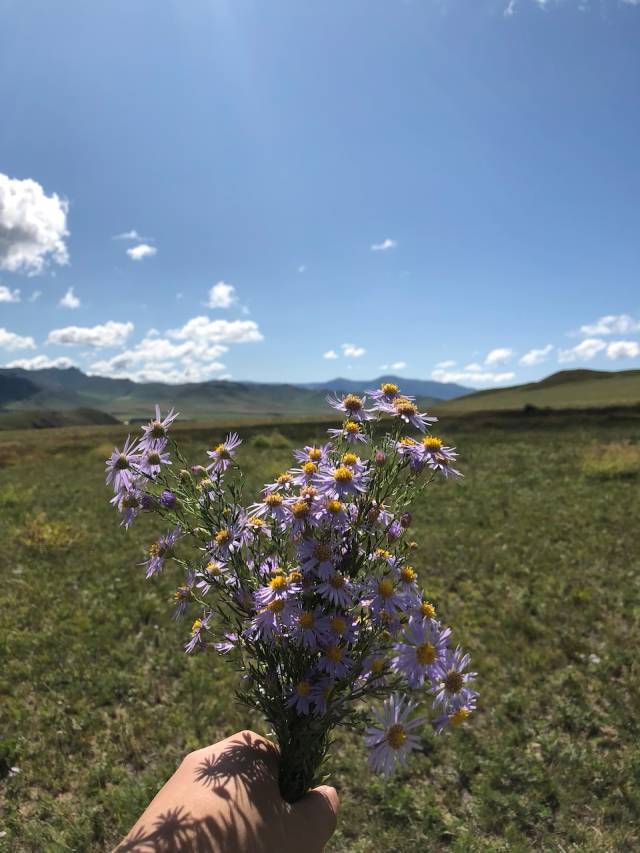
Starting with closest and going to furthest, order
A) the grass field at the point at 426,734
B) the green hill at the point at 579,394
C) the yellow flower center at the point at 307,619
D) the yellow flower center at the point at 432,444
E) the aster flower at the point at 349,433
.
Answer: the yellow flower center at the point at 307,619 → the yellow flower center at the point at 432,444 → the aster flower at the point at 349,433 → the grass field at the point at 426,734 → the green hill at the point at 579,394

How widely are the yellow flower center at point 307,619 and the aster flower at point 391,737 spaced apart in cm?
52

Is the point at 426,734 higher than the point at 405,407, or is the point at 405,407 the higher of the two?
the point at 405,407

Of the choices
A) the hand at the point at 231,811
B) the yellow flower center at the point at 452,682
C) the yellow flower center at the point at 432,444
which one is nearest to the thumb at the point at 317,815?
the hand at the point at 231,811

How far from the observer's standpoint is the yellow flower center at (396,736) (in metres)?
1.99

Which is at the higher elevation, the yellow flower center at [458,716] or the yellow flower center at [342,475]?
the yellow flower center at [342,475]

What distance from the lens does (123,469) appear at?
2.21 metres

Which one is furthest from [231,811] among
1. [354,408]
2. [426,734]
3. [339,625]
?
[426,734]

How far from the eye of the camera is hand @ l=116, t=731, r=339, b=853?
162 centimetres

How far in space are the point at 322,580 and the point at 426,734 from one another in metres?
5.28

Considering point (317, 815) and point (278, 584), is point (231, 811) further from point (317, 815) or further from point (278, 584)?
point (278, 584)

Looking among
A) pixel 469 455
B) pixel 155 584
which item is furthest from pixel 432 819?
Result: pixel 469 455

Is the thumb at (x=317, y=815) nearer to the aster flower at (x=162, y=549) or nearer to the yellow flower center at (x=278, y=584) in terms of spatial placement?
the yellow flower center at (x=278, y=584)

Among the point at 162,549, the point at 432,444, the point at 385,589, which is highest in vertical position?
the point at 432,444

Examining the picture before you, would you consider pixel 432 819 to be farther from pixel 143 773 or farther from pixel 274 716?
pixel 274 716
